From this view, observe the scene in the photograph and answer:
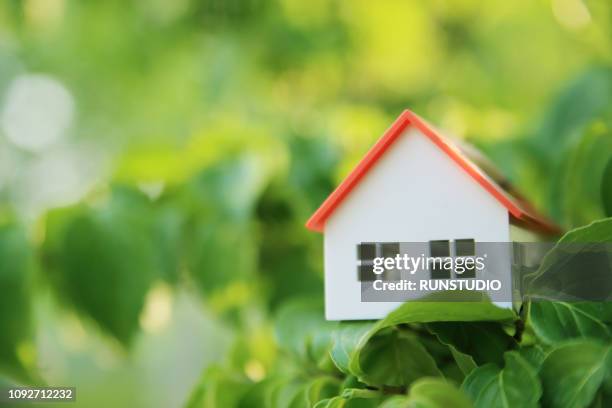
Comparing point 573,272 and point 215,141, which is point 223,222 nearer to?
point 215,141

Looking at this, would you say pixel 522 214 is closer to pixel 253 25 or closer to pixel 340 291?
pixel 340 291

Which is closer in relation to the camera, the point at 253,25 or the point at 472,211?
the point at 472,211

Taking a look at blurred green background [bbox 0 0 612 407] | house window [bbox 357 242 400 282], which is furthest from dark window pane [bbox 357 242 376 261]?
blurred green background [bbox 0 0 612 407]

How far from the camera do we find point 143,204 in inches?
18.9

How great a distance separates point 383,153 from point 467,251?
0.05 meters

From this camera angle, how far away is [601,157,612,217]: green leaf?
11.2 inches

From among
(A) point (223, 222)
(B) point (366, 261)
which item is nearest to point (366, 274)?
(B) point (366, 261)

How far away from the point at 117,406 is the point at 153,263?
777 millimetres

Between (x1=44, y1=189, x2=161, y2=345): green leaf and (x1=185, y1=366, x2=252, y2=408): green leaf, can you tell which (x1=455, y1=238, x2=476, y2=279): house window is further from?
(x1=44, y1=189, x2=161, y2=345): green leaf

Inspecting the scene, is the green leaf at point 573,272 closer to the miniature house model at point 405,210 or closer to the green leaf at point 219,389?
the miniature house model at point 405,210

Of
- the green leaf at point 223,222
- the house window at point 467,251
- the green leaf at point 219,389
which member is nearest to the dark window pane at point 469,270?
the house window at point 467,251

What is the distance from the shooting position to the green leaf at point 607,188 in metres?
0.28

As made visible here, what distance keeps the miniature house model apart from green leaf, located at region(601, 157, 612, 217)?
0.04 m

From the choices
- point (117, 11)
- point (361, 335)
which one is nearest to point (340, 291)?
point (361, 335)
